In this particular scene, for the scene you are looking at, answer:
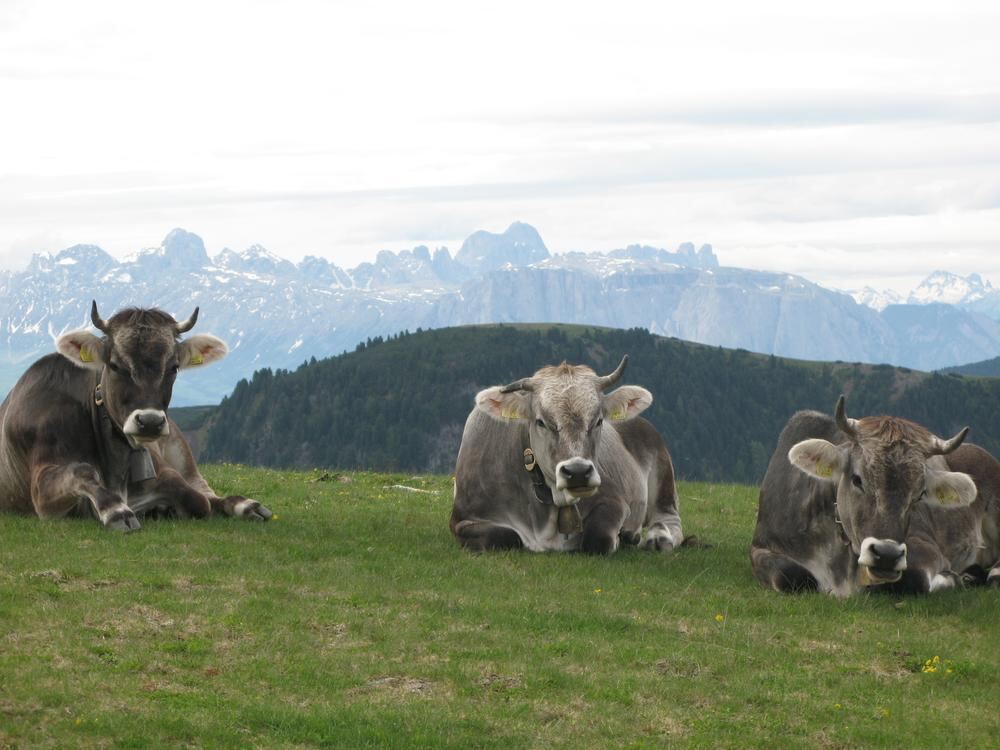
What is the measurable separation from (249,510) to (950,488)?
1086cm

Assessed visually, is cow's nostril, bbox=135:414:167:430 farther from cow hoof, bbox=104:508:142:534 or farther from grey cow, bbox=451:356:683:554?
grey cow, bbox=451:356:683:554

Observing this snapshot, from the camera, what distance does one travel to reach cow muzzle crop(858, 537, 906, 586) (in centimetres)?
1483

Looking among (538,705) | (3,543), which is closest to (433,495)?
(3,543)

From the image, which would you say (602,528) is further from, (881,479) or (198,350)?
(198,350)

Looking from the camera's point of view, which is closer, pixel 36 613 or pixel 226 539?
pixel 36 613

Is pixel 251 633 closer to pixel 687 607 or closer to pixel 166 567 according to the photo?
pixel 166 567

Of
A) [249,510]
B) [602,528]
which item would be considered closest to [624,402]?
[602,528]

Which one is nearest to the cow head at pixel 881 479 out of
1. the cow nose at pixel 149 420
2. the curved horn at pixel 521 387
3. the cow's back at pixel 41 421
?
the curved horn at pixel 521 387

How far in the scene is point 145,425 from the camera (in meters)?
18.8

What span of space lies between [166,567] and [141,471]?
4.07 m

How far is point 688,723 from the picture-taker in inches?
449

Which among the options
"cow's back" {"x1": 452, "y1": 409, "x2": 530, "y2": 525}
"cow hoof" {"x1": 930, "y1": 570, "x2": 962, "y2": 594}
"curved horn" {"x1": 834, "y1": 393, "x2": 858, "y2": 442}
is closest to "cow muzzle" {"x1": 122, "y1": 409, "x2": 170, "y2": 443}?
"cow's back" {"x1": 452, "y1": 409, "x2": 530, "y2": 525}

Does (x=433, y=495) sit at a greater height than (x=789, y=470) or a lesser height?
lesser

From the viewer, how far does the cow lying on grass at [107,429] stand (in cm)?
1945
